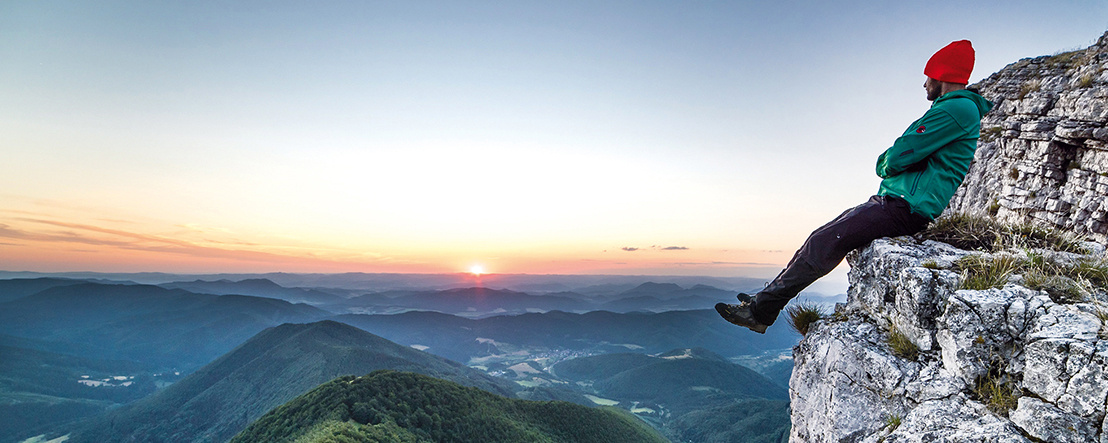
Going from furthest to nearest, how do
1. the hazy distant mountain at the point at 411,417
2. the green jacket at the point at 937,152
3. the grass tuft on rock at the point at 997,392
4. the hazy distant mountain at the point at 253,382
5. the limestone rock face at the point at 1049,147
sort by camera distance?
the hazy distant mountain at the point at 253,382
the hazy distant mountain at the point at 411,417
the limestone rock face at the point at 1049,147
the green jacket at the point at 937,152
the grass tuft on rock at the point at 997,392

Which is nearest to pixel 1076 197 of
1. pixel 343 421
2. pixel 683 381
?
pixel 343 421

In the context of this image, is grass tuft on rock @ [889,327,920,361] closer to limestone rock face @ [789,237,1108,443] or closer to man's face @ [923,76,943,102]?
limestone rock face @ [789,237,1108,443]

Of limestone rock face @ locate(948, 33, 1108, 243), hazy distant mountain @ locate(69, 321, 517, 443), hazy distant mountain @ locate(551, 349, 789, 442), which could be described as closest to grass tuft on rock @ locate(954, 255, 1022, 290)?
limestone rock face @ locate(948, 33, 1108, 243)

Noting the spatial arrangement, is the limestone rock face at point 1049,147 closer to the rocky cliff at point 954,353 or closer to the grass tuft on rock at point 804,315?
the grass tuft on rock at point 804,315

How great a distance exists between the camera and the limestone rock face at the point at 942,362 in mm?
3051

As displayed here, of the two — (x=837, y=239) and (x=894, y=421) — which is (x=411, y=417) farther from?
(x=894, y=421)

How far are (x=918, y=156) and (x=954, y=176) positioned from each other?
606 mm

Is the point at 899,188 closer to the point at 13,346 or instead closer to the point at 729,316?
the point at 729,316

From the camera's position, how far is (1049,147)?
1262 centimetres

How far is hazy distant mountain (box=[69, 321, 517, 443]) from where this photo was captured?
121 m

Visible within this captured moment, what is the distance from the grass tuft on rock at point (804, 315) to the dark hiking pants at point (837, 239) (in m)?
0.68

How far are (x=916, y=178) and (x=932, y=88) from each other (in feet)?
4.09

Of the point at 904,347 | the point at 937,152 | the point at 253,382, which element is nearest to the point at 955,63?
the point at 937,152

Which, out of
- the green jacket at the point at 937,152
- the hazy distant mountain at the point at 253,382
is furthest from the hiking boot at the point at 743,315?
the hazy distant mountain at the point at 253,382
